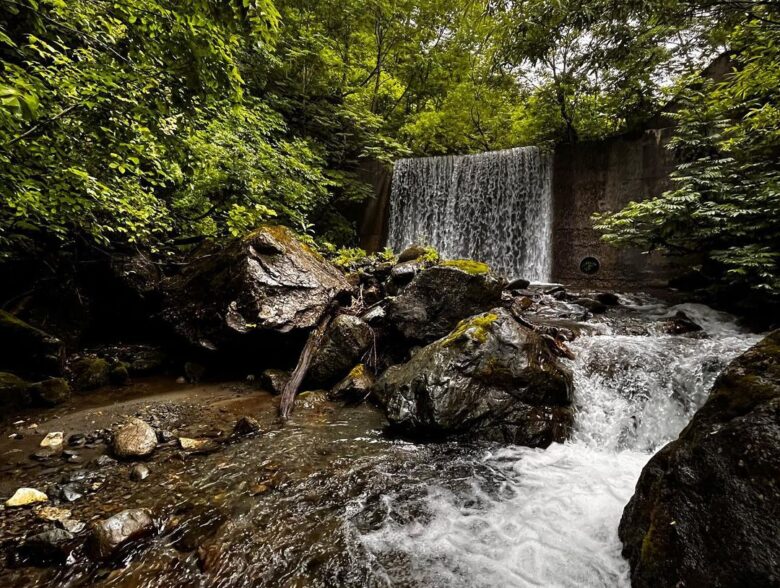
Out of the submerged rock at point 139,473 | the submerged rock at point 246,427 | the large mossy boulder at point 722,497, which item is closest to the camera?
the large mossy boulder at point 722,497

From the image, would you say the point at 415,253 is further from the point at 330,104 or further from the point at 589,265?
the point at 330,104

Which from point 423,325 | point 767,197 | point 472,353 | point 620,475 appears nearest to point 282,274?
point 423,325

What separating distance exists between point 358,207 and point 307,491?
12030 mm

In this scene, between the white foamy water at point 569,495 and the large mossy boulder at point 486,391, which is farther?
the large mossy boulder at point 486,391

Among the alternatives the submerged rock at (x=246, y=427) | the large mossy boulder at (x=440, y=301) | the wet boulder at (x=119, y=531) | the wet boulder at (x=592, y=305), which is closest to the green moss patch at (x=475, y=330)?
the large mossy boulder at (x=440, y=301)

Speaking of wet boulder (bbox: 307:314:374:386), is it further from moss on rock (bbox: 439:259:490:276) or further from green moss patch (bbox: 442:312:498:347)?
moss on rock (bbox: 439:259:490:276)

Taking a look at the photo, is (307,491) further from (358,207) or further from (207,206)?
(358,207)

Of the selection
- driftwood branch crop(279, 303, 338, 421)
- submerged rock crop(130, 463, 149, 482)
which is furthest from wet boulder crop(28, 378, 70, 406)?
driftwood branch crop(279, 303, 338, 421)

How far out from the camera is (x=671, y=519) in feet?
6.33

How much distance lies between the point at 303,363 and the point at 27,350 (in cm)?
381

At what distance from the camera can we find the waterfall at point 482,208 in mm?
11695

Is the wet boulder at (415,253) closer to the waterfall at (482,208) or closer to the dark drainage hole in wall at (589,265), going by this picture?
the waterfall at (482,208)

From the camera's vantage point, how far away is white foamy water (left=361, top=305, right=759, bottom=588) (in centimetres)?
236

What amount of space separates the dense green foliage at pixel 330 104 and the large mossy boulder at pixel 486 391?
3860 mm
